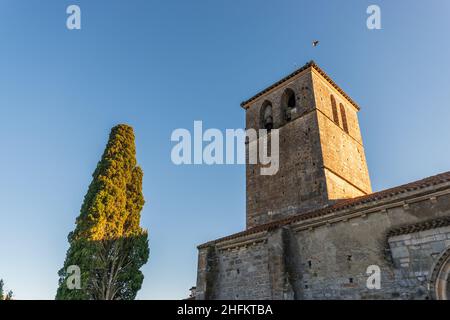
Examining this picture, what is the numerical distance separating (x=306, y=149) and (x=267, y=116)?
4323mm

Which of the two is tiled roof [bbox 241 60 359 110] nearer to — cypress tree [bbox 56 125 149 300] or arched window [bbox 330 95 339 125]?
arched window [bbox 330 95 339 125]

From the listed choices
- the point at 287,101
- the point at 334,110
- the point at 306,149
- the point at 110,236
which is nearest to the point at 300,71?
the point at 287,101

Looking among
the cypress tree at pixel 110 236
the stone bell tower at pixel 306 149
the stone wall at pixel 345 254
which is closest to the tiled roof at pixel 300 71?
the stone bell tower at pixel 306 149

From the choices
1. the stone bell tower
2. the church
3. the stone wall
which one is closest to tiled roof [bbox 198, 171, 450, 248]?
the church

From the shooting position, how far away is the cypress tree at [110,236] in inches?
554

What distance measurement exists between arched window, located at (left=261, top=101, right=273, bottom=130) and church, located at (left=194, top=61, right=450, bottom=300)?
0.24ft

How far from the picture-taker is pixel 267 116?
782 inches

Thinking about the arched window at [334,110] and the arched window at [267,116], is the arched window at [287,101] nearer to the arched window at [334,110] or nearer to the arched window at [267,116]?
the arched window at [267,116]

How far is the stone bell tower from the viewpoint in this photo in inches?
621

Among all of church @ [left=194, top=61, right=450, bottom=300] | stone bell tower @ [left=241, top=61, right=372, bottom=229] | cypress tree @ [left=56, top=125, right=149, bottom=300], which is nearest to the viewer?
church @ [left=194, top=61, right=450, bottom=300]

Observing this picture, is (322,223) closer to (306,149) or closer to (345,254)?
(345,254)

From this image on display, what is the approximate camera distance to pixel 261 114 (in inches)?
797
